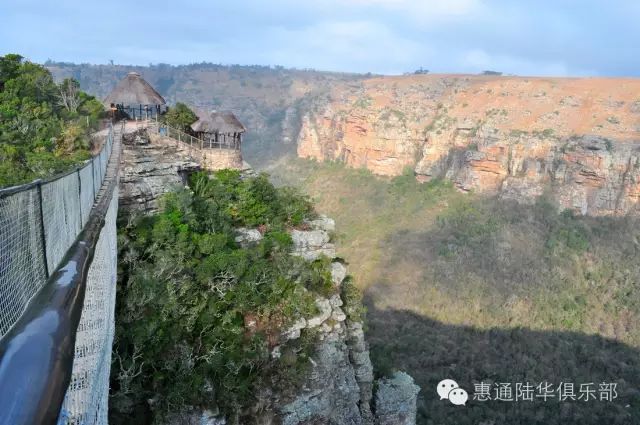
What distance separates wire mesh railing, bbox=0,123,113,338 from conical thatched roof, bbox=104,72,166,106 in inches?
566

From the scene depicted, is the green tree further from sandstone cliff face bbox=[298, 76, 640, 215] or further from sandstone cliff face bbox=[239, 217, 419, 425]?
sandstone cliff face bbox=[298, 76, 640, 215]

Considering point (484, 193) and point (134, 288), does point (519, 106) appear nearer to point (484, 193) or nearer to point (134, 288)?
point (484, 193)

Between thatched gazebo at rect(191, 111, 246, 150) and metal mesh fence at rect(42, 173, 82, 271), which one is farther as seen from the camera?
thatched gazebo at rect(191, 111, 246, 150)

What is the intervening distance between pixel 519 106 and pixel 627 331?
2518 centimetres

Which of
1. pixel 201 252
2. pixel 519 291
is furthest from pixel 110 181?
pixel 519 291

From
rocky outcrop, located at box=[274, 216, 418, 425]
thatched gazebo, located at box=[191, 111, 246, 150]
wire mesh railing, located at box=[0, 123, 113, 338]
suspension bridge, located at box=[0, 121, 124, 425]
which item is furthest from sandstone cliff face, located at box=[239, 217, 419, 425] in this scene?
wire mesh railing, located at box=[0, 123, 113, 338]

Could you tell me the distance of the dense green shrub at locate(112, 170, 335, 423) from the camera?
8344mm

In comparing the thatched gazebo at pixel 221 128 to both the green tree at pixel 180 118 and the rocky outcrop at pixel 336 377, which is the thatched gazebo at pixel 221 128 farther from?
the rocky outcrop at pixel 336 377

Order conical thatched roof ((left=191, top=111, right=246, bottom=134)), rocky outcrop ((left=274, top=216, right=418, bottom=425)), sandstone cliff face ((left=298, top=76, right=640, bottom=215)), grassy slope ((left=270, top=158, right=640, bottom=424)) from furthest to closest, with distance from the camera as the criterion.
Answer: sandstone cliff face ((left=298, top=76, right=640, bottom=215)), grassy slope ((left=270, top=158, right=640, bottom=424)), conical thatched roof ((left=191, top=111, right=246, bottom=134)), rocky outcrop ((left=274, top=216, right=418, bottom=425))

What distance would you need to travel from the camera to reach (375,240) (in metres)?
44.9

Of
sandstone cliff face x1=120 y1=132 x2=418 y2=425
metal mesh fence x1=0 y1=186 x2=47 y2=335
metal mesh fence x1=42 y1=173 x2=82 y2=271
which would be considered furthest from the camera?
sandstone cliff face x1=120 y1=132 x2=418 y2=425

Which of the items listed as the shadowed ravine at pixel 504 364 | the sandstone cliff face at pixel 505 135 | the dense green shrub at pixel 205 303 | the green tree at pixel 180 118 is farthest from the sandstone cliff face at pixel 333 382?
the sandstone cliff face at pixel 505 135

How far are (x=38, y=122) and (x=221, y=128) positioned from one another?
19.0 ft

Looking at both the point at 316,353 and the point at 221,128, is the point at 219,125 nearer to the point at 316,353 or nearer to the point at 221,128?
the point at 221,128
